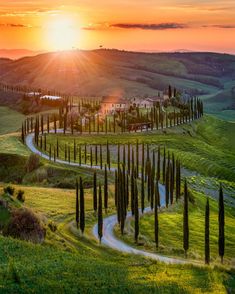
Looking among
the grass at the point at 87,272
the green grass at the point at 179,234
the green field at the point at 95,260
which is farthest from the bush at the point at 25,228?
the green grass at the point at 179,234

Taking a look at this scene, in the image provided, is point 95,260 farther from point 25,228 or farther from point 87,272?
point 25,228

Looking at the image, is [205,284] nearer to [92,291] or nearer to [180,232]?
[92,291]

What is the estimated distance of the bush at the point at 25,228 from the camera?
6796cm

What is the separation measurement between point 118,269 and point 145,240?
27.7m

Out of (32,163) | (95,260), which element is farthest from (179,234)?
(32,163)

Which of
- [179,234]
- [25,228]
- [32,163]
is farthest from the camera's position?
[32,163]

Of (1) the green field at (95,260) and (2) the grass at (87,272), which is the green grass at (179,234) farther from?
(2) the grass at (87,272)

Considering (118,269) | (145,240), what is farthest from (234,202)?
(118,269)

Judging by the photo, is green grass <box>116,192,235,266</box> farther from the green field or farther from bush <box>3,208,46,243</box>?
bush <box>3,208,46,243</box>

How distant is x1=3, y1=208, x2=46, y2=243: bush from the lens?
68.0 meters

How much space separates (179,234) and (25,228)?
35554 millimetres

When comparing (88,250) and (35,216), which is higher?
(35,216)

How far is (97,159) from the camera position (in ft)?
563

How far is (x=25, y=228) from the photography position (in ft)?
226
